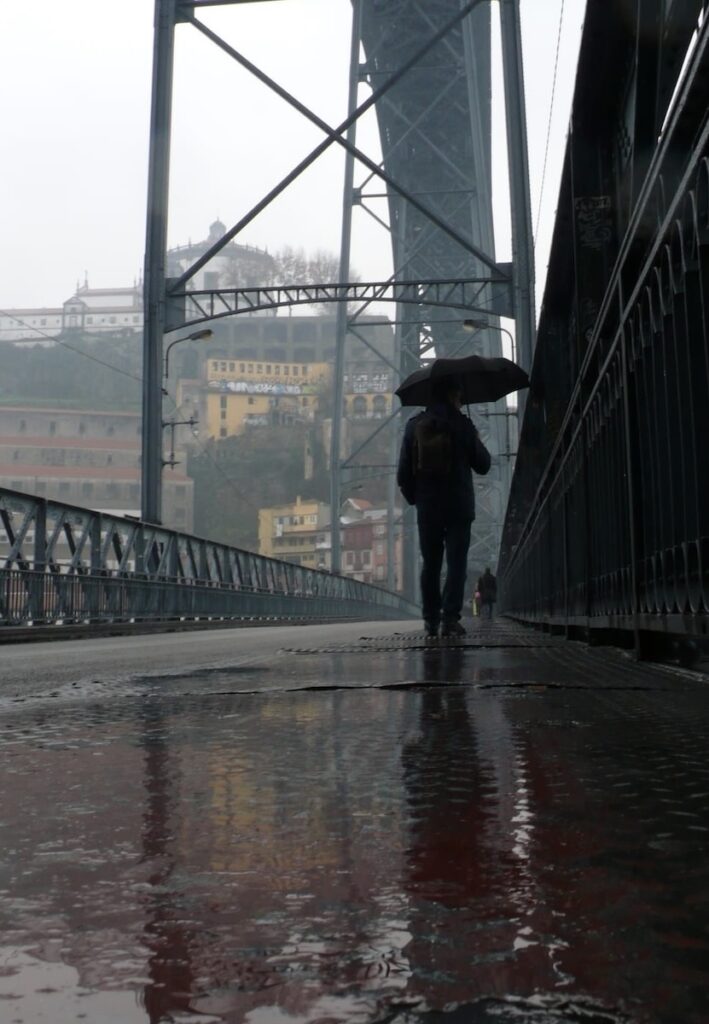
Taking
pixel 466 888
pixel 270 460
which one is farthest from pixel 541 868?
pixel 270 460

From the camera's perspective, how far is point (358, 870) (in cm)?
83

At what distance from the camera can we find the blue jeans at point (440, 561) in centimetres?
665

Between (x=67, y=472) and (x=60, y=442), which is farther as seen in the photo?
(x=60, y=442)

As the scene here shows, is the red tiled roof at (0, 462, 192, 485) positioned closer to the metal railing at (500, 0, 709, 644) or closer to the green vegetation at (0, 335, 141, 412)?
the green vegetation at (0, 335, 141, 412)

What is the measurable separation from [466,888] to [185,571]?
17165mm

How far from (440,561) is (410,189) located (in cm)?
3672

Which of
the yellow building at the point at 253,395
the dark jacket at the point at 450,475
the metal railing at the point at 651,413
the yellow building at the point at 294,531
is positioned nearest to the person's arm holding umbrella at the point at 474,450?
the dark jacket at the point at 450,475

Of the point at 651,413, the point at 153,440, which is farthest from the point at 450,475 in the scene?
the point at 153,440

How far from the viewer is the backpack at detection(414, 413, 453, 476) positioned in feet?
21.2

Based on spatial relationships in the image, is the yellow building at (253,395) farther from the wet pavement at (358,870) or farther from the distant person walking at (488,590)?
the wet pavement at (358,870)

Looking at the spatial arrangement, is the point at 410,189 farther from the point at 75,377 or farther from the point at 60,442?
the point at 75,377

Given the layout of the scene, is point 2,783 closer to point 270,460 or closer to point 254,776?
point 254,776

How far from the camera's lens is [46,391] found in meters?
99.2

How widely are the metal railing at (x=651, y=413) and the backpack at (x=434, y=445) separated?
42.8 inches
